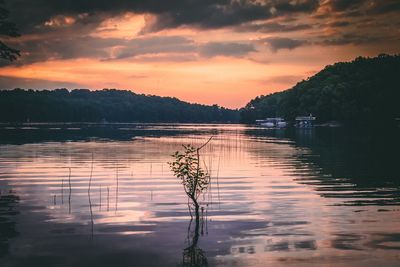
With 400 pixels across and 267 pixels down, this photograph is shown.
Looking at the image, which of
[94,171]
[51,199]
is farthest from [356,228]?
[94,171]

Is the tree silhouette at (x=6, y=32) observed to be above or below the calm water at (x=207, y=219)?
above

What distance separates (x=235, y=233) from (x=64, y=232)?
8.34 m

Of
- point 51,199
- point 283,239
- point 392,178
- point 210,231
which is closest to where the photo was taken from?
point 283,239

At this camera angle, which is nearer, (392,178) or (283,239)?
(283,239)

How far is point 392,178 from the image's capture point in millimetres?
46656

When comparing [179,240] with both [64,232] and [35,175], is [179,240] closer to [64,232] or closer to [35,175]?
[64,232]

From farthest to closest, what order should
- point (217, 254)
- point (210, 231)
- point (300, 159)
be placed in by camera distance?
point (300, 159)
point (210, 231)
point (217, 254)

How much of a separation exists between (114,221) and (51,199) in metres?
8.86

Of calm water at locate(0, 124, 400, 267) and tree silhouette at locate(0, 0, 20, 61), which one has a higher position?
tree silhouette at locate(0, 0, 20, 61)

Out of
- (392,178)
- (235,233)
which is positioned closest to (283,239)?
(235,233)

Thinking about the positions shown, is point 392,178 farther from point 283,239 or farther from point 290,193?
point 283,239

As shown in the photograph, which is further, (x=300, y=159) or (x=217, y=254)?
(x=300, y=159)

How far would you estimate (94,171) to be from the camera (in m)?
52.6

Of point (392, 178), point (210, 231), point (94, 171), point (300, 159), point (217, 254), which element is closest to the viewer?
point (217, 254)
